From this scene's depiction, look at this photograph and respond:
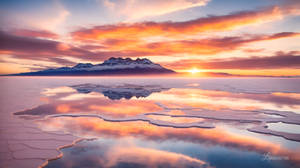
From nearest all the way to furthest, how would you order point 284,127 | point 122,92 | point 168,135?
point 168,135 → point 284,127 → point 122,92

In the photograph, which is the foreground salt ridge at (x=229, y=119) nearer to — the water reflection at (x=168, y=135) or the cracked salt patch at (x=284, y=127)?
the water reflection at (x=168, y=135)

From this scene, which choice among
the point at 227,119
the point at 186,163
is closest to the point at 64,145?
the point at 186,163

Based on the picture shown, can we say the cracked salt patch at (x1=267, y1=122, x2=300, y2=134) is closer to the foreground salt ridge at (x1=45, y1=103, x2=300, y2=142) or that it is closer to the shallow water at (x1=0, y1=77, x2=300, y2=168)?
the shallow water at (x1=0, y1=77, x2=300, y2=168)

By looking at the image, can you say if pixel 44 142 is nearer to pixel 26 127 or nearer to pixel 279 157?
pixel 26 127

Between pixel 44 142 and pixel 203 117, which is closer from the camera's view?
pixel 44 142

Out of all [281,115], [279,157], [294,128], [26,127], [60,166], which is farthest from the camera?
[281,115]

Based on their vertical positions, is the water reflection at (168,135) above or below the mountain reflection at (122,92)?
below

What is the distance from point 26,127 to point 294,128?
12.2 m

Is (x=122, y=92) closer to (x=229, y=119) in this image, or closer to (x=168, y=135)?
(x=229, y=119)

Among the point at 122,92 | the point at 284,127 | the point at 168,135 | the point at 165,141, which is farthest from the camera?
the point at 122,92

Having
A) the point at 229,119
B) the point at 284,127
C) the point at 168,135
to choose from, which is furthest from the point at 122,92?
the point at 284,127

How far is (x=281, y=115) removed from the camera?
1157 centimetres

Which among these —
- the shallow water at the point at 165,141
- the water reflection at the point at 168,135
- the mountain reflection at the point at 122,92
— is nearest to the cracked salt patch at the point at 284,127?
the shallow water at the point at 165,141

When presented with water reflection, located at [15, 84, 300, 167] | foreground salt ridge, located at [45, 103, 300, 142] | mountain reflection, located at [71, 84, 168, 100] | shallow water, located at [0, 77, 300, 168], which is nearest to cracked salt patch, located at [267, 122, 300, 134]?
shallow water, located at [0, 77, 300, 168]
